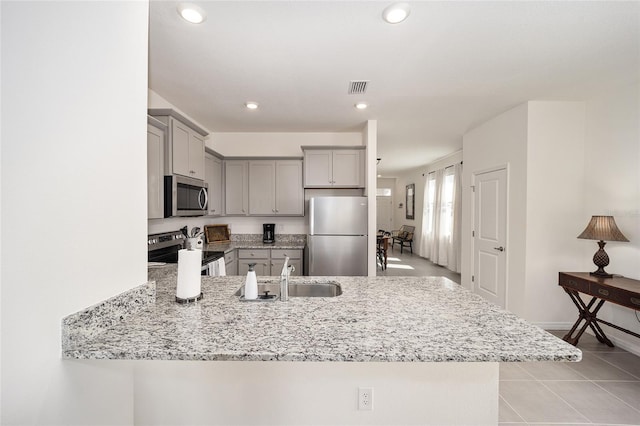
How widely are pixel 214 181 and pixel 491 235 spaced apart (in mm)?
3922

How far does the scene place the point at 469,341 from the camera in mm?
937

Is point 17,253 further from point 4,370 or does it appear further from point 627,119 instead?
point 627,119

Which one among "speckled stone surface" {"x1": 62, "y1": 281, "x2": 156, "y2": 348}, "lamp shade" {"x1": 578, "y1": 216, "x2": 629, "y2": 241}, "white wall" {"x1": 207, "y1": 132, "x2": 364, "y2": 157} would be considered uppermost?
"white wall" {"x1": 207, "y1": 132, "x2": 364, "y2": 157}

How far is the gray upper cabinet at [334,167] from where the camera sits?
4090 millimetres

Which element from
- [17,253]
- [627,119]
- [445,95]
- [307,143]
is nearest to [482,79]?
[445,95]

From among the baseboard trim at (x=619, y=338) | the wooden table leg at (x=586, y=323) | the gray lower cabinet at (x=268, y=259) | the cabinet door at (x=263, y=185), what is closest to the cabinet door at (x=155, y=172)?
the gray lower cabinet at (x=268, y=259)

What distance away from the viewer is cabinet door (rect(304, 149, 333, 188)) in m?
4.11

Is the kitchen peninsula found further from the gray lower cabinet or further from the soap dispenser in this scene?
the gray lower cabinet

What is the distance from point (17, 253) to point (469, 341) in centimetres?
131

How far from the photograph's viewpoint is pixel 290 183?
428 centimetres

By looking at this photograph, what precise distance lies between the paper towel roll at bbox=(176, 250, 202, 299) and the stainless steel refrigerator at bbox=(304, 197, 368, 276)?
242cm

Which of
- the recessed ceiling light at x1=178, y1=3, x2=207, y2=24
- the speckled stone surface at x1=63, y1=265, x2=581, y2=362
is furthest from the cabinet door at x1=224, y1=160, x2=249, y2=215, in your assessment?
the speckled stone surface at x1=63, y1=265, x2=581, y2=362

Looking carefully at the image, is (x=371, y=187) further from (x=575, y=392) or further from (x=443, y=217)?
(x=443, y=217)

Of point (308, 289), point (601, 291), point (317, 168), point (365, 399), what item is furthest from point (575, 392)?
point (317, 168)
